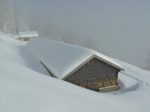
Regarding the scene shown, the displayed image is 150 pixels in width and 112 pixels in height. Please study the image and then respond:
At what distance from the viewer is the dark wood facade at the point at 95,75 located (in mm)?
23859

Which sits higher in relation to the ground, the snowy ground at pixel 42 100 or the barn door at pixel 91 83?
the snowy ground at pixel 42 100

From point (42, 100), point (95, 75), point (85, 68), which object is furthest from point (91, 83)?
point (42, 100)

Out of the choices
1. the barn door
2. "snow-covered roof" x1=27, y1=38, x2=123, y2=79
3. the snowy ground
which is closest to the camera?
the snowy ground

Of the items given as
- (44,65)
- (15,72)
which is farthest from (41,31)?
(15,72)

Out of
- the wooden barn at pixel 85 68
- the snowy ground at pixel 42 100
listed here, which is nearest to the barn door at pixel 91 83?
the wooden barn at pixel 85 68

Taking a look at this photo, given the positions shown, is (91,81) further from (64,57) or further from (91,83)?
(64,57)

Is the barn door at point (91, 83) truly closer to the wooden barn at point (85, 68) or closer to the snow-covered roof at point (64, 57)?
the wooden barn at point (85, 68)

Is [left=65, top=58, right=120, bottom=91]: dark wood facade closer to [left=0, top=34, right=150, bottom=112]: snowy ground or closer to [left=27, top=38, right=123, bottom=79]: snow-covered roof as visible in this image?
[left=27, top=38, right=123, bottom=79]: snow-covered roof

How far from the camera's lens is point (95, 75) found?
24641 mm

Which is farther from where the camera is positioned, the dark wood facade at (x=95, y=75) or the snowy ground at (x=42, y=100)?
the dark wood facade at (x=95, y=75)

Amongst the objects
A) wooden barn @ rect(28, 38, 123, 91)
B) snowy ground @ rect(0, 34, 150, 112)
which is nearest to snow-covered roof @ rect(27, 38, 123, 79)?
wooden barn @ rect(28, 38, 123, 91)

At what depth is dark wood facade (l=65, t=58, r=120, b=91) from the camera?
23859 millimetres

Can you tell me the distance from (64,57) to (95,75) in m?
3.38

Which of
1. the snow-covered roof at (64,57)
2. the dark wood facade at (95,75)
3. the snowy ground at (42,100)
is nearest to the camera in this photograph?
the snowy ground at (42,100)
